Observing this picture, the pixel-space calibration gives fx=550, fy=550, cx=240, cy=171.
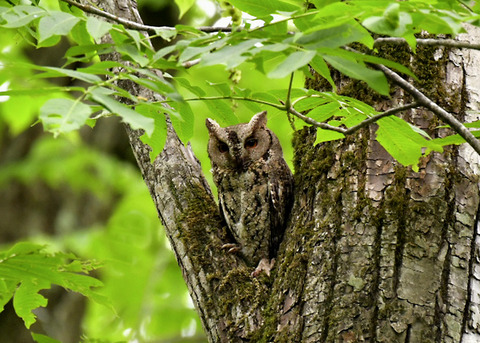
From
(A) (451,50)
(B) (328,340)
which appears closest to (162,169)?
(B) (328,340)

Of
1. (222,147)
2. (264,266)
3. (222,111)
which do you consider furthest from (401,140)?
(222,147)

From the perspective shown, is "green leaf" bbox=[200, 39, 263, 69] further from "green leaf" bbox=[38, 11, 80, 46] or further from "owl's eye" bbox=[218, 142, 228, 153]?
"owl's eye" bbox=[218, 142, 228, 153]

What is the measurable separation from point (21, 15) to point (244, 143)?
5.99ft

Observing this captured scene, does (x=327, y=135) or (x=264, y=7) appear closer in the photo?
(x=264, y=7)

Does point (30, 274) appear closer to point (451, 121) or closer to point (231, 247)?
point (231, 247)

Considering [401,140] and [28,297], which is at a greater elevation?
[401,140]

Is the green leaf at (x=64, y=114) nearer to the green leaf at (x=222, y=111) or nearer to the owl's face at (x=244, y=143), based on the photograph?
the green leaf at (x=222, y=111)

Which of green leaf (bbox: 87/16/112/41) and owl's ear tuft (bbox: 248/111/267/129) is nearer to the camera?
green leaf (bbox: 87/16/112/41)

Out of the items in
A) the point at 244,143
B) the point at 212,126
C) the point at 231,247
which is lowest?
the point at 231,247

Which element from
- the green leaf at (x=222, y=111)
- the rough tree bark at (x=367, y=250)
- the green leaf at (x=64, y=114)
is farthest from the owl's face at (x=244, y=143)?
the green leaf at (x=64, y=114)

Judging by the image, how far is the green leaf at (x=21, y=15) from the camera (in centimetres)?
139

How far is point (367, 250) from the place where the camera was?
1.88 meters

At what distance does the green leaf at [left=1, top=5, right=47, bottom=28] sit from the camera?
1390 mm

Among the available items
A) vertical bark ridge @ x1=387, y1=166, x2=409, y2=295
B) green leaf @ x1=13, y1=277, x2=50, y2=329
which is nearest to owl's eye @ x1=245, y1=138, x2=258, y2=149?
vertical bark ridge @ x1=387, y1=166, x2=409, y2=295
